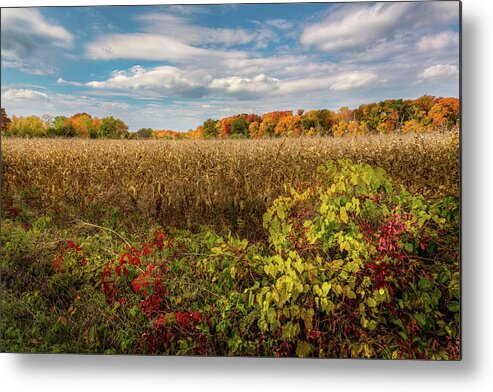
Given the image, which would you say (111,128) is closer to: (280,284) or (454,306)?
(280,284)

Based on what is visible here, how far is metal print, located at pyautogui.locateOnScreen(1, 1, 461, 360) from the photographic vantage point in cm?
284

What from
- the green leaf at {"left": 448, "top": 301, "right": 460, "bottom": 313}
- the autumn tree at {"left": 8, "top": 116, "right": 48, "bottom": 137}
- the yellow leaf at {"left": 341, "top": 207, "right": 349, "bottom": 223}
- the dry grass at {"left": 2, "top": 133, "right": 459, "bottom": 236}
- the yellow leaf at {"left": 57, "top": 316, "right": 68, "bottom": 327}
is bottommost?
the yellow leaf at {"left": 57, "top": 316, "right": 68, "bottom": 327}

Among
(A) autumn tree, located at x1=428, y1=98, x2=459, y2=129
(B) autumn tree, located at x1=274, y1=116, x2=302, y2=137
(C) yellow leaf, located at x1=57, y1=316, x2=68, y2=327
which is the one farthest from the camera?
(C) yellow leaf, located at x1=57, y1=316, x2=68, y2=327

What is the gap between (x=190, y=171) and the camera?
3.10 m

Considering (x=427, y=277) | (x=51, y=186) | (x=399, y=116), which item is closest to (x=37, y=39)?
(x=51, y=186)

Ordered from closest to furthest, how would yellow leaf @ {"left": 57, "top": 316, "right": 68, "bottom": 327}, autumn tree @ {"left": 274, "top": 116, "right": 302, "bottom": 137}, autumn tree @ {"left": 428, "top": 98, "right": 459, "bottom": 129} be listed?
1. autumn tree @ {"left": 428, "top": 98, "right": 459, "bottom": 129}
2. autumn tree @ {"left": 274, "top": 116, "right": 302, "bottom": 137}
3. yellow leaf @ {"left": 57, "top": 316, "right": 68, "bottom": 327}

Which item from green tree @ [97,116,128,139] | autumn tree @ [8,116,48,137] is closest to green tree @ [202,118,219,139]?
green tree @ [97,116,128,139]

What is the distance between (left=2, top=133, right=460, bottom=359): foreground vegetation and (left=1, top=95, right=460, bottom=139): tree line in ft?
0.26

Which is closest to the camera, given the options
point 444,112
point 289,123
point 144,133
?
point 444,112

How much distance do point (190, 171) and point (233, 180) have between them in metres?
0.29

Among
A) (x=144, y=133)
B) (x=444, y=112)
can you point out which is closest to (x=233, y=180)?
(x=144, y=133)

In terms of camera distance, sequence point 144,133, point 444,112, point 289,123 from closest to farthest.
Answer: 1. point 444,112
2. point 289,123
3. point 144,133

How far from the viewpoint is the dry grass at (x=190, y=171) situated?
2.94 meters

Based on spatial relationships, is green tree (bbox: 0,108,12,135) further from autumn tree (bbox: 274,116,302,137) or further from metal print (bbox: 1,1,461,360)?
autumn tree (bbox: 274,116,302,137)
